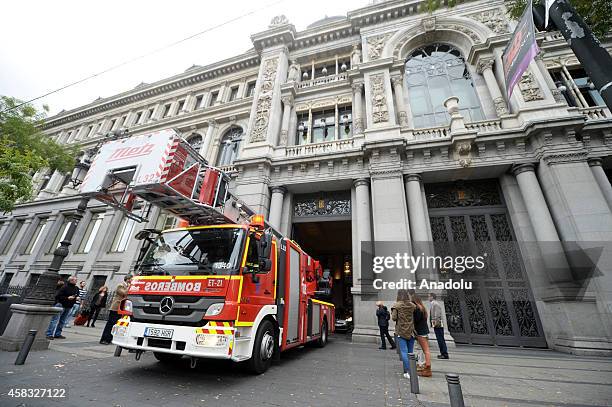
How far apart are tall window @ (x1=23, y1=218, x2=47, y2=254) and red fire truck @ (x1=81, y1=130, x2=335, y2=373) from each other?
22.2 meters

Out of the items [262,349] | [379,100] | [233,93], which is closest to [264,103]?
[233,93]

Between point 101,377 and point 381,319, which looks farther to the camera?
point 381,319

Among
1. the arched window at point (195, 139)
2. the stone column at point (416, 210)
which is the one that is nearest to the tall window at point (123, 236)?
the arched window at point (195, 139)

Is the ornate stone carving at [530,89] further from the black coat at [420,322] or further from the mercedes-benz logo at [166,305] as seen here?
the mercedes-benz logo at [166,305]

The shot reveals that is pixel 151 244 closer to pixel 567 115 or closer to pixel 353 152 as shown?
pixel 353 152

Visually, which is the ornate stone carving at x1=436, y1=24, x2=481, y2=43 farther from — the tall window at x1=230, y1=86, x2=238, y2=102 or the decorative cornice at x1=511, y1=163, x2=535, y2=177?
the tall window at x1=230, y1=86, x2=238, y2=102

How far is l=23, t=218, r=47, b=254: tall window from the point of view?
781 inches

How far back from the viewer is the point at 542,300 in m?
8.88

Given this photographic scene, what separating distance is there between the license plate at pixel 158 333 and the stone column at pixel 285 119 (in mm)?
11769

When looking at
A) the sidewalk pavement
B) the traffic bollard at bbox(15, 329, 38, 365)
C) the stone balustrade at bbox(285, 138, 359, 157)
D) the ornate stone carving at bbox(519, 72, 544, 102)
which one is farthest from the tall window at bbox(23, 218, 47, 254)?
the ornate stone carving at bbox(519, 72, 544, 102)

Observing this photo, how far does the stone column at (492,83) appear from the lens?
11.8 meters

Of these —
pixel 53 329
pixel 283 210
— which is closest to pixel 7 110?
pixel 53 329

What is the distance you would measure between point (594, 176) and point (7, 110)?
31330mm
